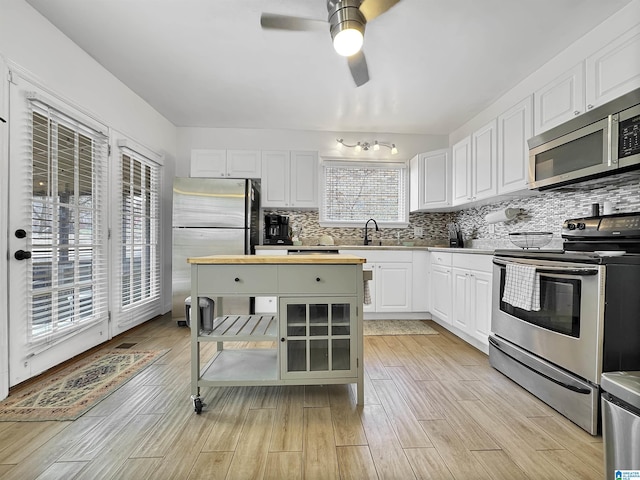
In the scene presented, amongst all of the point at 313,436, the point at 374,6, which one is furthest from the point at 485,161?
the point at 313,436

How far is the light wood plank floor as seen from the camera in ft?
4.28

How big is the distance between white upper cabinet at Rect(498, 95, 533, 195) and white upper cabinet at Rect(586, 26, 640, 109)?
19.6 inches

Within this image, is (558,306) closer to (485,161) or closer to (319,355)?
(319,355)

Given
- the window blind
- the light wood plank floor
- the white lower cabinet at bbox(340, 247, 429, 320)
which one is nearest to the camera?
the light wood plank floor

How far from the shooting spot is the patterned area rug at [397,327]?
3.34m

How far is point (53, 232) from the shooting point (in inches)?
88.1

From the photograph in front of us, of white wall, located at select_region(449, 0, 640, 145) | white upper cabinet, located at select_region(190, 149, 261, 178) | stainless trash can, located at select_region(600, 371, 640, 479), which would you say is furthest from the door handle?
white wall, located at select_region(449, 0, 640, 145)

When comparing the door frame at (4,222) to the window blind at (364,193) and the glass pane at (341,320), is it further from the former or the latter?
the window blind at (364,193)

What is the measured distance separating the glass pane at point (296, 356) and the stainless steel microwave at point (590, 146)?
2175 mm

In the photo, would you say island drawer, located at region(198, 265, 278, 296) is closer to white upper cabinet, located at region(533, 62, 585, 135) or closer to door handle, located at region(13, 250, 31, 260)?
door handle, located at region(13, 250, 31, 260)

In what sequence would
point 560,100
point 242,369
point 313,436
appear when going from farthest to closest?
point 560,100
point 242,369
point 313,436

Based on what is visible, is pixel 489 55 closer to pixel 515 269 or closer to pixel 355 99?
pixel 355 99

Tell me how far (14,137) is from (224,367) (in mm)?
1970

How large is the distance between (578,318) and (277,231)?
3183 mm
